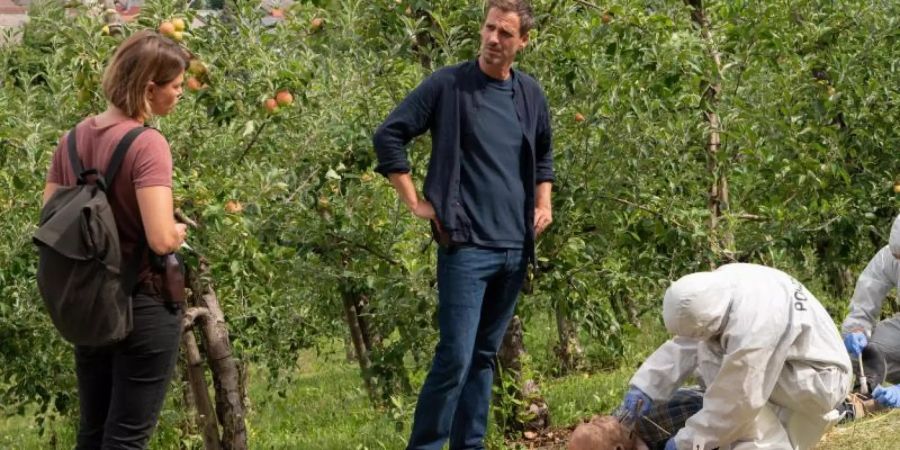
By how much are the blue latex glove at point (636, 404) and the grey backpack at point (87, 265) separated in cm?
195

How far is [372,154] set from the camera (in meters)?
5.79

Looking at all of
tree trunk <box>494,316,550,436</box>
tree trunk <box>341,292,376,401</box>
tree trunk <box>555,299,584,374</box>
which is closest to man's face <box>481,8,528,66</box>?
tree trunk <box>494,316,550,436</box>

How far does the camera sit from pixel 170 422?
6625 millimetres

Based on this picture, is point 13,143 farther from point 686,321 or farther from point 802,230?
point 802,230

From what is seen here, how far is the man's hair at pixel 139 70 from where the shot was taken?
3926 millimetres

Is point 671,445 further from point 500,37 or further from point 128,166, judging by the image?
point 128,166

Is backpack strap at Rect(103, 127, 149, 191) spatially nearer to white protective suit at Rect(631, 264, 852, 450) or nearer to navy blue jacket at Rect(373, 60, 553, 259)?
navy blue jacket at Rect(373, 60, 553, 259)

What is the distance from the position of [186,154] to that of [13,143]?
2.19 feet

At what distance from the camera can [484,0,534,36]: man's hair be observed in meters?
4.94

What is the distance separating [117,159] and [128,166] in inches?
1.4

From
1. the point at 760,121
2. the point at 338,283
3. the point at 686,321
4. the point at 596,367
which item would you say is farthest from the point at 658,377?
the point at 596,367

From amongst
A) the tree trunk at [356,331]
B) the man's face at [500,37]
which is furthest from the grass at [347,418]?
the man's face at [500,37]

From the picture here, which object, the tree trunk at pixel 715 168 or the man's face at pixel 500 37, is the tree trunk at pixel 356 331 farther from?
the man's face at pixel 500 37

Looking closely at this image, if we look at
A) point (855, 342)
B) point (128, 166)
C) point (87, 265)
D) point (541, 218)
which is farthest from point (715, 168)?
point (87, 265)
